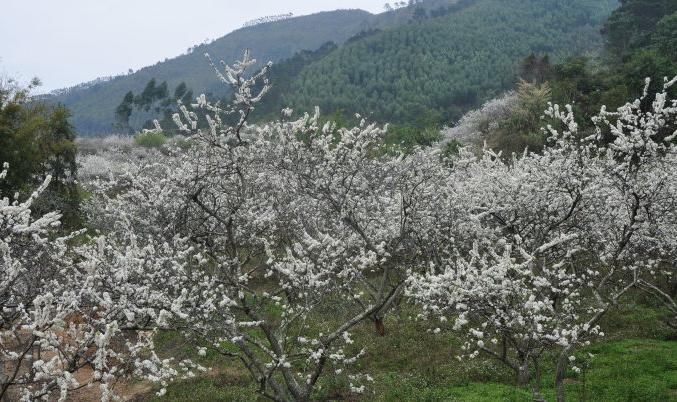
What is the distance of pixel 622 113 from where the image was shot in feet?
38.0

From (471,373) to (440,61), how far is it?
11339 cm

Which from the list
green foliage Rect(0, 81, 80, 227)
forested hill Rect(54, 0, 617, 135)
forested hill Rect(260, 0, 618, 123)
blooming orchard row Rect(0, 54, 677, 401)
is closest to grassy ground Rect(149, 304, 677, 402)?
blooming orchard row Rect(0, 54, 677, 401)

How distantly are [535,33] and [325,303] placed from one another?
441ft

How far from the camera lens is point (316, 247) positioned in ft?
35.4

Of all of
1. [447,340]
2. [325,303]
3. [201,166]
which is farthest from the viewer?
[325,303]

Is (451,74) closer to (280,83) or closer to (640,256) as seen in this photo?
(280,83)

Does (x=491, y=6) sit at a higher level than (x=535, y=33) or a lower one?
higher

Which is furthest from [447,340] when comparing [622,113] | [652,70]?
[652,70]

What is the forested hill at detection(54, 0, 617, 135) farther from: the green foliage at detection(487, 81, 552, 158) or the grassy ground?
the grassy ground

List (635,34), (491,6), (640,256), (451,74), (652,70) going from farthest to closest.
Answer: (491,6) < (451,74) < (635,34) < (652,70) < (640,256)

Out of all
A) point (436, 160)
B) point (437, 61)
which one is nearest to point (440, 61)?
point (437, 61)

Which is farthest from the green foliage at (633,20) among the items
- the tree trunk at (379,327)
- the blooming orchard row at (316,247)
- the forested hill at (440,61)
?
the tree trunk at (379,327)

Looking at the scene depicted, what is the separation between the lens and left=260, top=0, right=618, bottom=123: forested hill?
10231cm

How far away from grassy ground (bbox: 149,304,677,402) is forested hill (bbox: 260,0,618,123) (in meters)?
67.4
